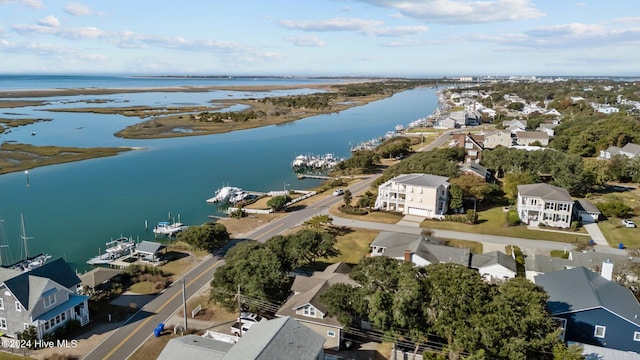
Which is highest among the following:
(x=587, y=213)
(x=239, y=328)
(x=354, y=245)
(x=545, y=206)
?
(x=545, y=206)

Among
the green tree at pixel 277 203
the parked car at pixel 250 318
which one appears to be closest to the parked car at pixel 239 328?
the parked car at pixel 250 318

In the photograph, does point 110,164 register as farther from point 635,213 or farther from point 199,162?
point 635,213

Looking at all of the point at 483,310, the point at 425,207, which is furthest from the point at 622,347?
the point at 425,207

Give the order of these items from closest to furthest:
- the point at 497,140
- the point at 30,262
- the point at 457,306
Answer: the point at 457,306, the point at 30,262, the point at 497,140

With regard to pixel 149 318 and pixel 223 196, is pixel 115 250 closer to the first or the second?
pixel 149 318

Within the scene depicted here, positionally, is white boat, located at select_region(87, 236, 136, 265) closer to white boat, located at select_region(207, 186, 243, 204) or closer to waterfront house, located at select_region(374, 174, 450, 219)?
white boat, located at select_region(207, 186, 243, 204)

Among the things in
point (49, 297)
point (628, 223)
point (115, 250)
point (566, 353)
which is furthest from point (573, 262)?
point (115, 250)

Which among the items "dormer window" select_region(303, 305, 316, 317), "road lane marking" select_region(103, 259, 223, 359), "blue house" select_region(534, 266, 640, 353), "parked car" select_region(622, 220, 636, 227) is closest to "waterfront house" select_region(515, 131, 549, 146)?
"parked car" select_region(622, 220, 636, 227)
